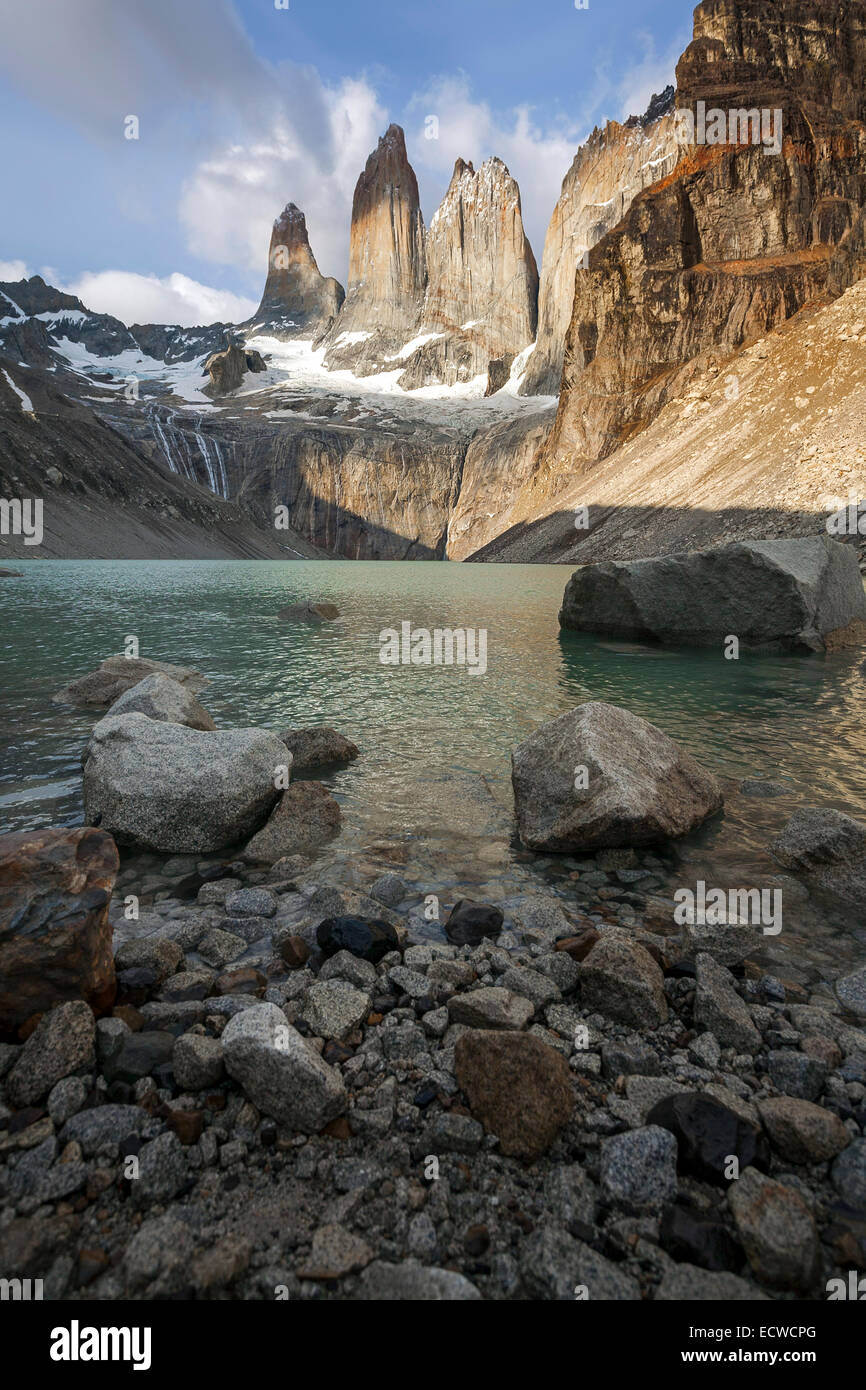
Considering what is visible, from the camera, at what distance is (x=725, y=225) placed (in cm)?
9869

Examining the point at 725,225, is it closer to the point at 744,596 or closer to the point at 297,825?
the point at 744,596

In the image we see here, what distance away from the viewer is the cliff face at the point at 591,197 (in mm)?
162500

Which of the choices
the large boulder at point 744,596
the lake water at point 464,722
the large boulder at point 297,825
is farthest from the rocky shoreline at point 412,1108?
the large boulder at point 744,596

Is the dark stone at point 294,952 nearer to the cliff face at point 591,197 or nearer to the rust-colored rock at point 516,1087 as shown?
the rust-colored rock at point 516,1087

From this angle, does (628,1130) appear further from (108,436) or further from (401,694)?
(108,436)

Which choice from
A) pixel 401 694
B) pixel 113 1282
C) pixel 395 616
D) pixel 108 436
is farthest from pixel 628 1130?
pixel 108 436

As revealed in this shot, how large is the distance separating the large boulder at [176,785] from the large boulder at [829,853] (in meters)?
Result: 5.49

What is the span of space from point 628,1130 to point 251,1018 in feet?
6.65

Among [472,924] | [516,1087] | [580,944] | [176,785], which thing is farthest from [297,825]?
[516,1087]

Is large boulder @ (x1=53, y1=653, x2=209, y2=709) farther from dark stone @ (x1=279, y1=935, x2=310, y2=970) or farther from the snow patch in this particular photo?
the snow patch

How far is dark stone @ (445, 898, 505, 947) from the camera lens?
5.18m

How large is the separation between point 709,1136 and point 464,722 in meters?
9.24

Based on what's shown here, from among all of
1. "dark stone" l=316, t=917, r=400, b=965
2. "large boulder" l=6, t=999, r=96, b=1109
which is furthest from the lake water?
"large boulder" l=6, t=999, r=96, b=1109
